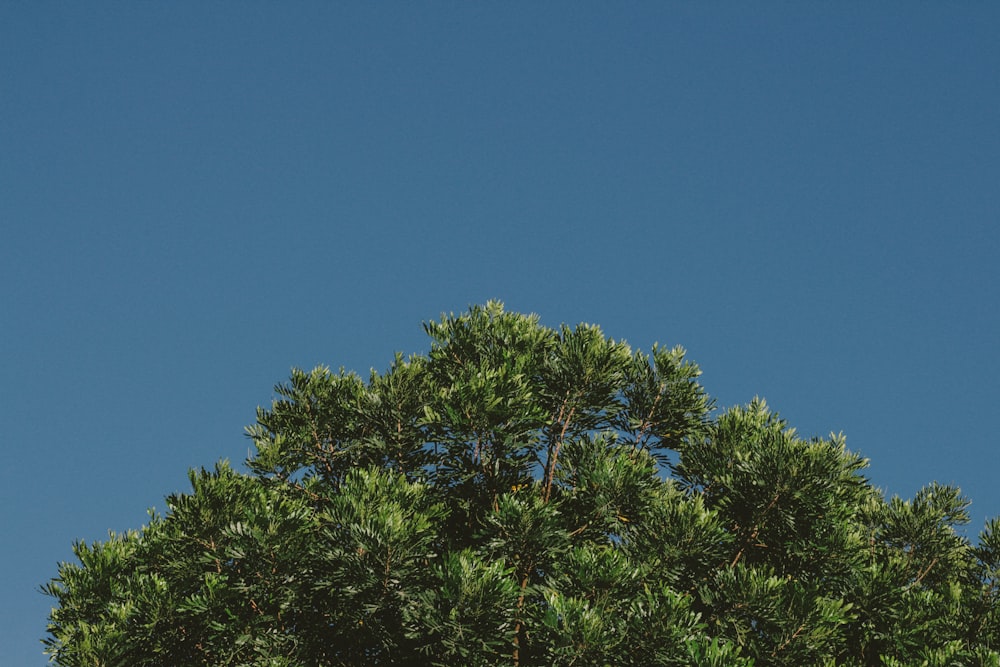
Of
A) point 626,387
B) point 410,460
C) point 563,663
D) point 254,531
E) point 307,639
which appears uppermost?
point 626,387

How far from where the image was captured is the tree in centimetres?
1684

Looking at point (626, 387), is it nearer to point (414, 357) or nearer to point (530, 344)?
point (530, 344)

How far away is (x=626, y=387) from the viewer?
2155 centimetres

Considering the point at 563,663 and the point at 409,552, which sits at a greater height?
the point at 409,552

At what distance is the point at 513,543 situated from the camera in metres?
17.9

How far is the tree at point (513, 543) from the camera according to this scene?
663 inches

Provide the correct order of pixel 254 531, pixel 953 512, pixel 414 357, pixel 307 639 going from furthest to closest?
pixel 953 512 < pixel 414 357 < pixel 307 639 < pixel 254 531

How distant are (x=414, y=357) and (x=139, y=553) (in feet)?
24.7

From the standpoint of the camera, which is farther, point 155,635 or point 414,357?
point 414,357

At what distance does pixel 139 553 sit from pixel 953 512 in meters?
21.1

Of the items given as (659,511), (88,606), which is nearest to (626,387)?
(659,511)

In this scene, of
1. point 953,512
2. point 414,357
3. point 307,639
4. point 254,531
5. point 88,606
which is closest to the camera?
point 254,531

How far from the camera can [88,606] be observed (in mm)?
20594

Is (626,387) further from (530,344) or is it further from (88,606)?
(88,606)
